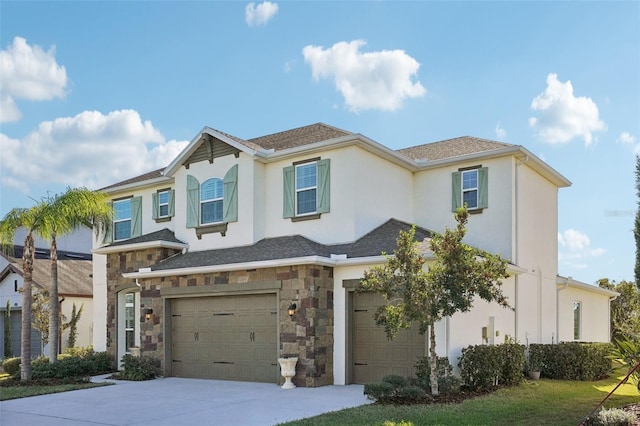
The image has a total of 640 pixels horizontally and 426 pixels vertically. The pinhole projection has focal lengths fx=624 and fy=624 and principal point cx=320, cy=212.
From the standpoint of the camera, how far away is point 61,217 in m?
17.7

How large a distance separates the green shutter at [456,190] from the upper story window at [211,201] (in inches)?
269

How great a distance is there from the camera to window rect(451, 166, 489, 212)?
695 inches

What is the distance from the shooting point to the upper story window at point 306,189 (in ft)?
56.1

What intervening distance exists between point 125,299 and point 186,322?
173 inches

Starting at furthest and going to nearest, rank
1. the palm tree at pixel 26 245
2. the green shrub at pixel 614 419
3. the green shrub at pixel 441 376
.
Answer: the palm tree at pixel 26 245 < the green shrub at pixel 441 376 < the green shrub at pixel 614 419

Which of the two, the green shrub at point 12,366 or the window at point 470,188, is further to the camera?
the green shrub at point 12,366

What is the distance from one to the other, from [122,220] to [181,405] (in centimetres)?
1130

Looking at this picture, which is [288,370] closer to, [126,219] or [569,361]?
[569,361]

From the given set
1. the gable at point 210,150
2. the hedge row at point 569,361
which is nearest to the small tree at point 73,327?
the gable at point 210,150

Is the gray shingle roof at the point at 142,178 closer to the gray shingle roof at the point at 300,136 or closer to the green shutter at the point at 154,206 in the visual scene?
the green shutter at the point at 154,206

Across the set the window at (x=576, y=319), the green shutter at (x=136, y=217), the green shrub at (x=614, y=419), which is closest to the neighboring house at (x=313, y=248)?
the green shutter at (x=136, y=217)

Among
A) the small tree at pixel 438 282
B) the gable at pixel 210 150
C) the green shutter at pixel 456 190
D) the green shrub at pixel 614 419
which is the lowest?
the green shrub at pixel 614 419

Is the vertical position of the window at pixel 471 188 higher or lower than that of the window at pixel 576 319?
higher

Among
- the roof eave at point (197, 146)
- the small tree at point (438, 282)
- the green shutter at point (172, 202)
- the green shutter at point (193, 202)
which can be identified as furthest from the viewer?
the green shutter at point (172, 202)
